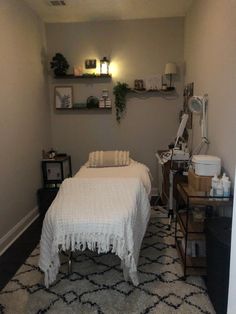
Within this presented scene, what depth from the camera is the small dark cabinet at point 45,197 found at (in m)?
3.55

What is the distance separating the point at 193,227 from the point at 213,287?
0.49m

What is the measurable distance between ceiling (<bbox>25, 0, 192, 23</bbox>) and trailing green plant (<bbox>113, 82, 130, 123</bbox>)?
0.92 meters

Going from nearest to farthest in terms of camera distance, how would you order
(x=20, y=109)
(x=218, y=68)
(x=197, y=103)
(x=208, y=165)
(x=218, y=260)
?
1. (x=218, y=260)
2. (x=208, y=165)
3. (x=218, y=68)
4. (x=197, y=103)
5. (x=20, y=109)

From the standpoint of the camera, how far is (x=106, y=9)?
3475 mm

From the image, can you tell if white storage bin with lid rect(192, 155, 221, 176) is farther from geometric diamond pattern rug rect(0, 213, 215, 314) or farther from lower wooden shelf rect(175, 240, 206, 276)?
geometric diamond pattern rug rect(0, 213, 215, 314)

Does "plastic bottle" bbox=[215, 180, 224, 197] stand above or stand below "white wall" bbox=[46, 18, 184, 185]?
below

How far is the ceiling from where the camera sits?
3.26 meters

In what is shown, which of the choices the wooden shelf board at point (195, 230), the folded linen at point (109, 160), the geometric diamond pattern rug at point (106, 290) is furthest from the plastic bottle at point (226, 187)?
the folded linen at point (109, 160)

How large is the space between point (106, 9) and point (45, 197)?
8.31 ft

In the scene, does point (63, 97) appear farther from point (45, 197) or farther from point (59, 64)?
point (45, 197)

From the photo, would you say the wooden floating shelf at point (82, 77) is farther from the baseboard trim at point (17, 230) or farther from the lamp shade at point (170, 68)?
the baseboard trim at point (17, 230)

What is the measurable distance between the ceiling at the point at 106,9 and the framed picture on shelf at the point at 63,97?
0.93 meters

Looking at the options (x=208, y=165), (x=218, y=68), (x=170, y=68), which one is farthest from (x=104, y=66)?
(x=208, y=165)

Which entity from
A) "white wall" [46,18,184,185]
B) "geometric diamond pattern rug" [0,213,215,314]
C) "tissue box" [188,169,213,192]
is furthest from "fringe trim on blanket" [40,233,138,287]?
"white wall" [46,18,184,185]
